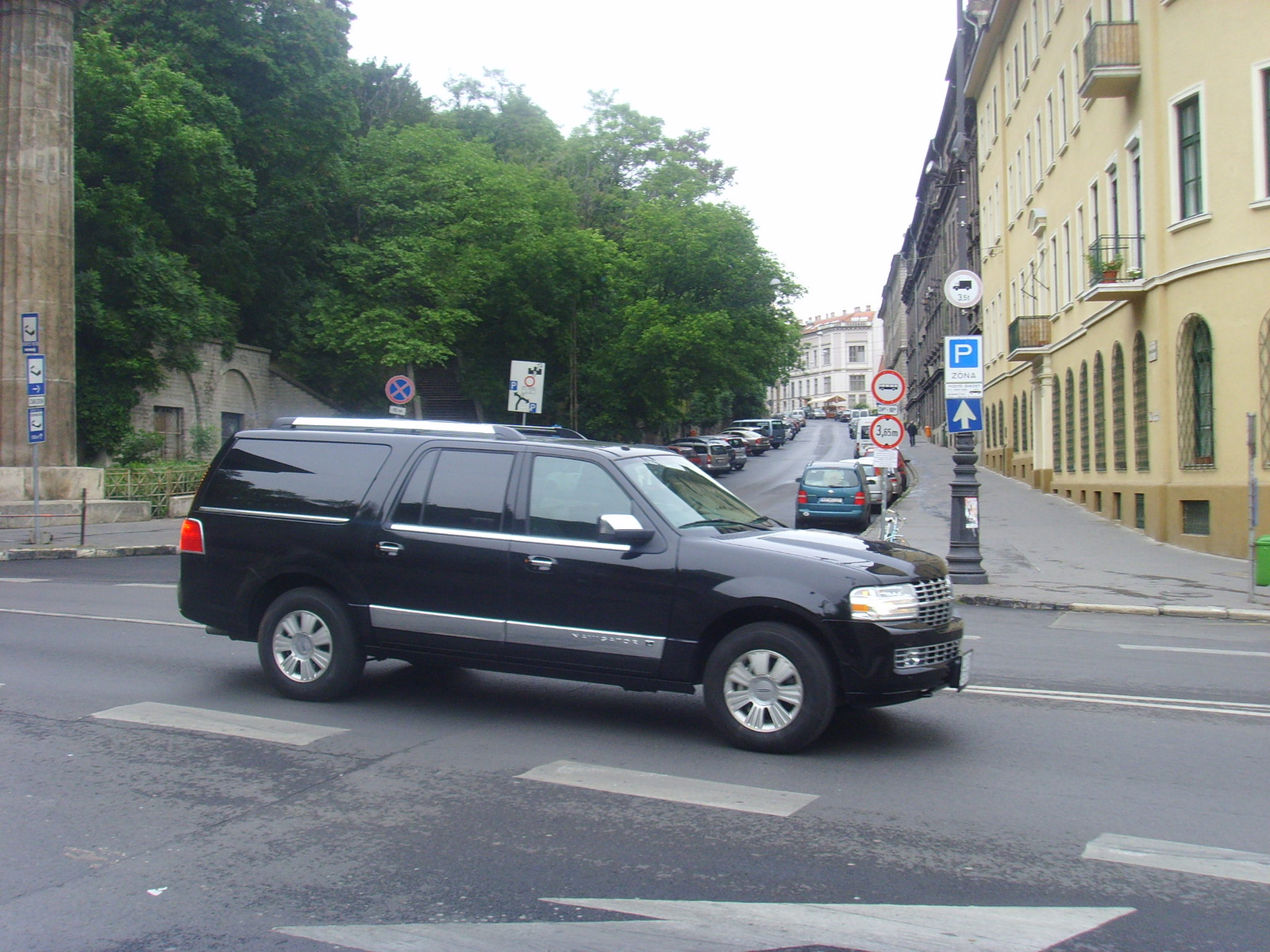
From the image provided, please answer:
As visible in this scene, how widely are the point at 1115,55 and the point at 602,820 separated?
72.4 feet

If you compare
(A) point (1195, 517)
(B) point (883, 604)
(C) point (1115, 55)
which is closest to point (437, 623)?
(B) point (883, 604)

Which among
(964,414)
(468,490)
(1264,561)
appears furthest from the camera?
(964,414)

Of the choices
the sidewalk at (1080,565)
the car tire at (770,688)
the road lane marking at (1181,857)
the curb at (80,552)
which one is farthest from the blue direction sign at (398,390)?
the road lane marking at (1181,857)

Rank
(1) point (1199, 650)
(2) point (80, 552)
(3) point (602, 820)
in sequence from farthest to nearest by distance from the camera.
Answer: (2) point (80, 552), (1) point (1199, 650), (3) point (602, 820)

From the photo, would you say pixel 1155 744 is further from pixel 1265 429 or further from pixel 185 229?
pixel 185 229

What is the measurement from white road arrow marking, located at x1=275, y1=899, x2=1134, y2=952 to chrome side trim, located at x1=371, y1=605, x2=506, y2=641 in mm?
2824

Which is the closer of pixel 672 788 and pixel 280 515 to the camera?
pixel 672 788

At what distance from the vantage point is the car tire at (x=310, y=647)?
7301 mm

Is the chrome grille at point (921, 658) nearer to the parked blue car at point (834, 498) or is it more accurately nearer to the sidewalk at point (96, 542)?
the sidewalk at point (96, 542)

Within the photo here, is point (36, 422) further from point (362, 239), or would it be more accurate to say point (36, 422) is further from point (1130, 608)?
point (362, 239)

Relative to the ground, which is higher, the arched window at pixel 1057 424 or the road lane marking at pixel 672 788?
the arched window at pixel 1057 424

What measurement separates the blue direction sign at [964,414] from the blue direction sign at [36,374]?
623 inches

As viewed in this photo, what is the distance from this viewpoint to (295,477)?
7641 mm

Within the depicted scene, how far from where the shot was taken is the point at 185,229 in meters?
36.2
